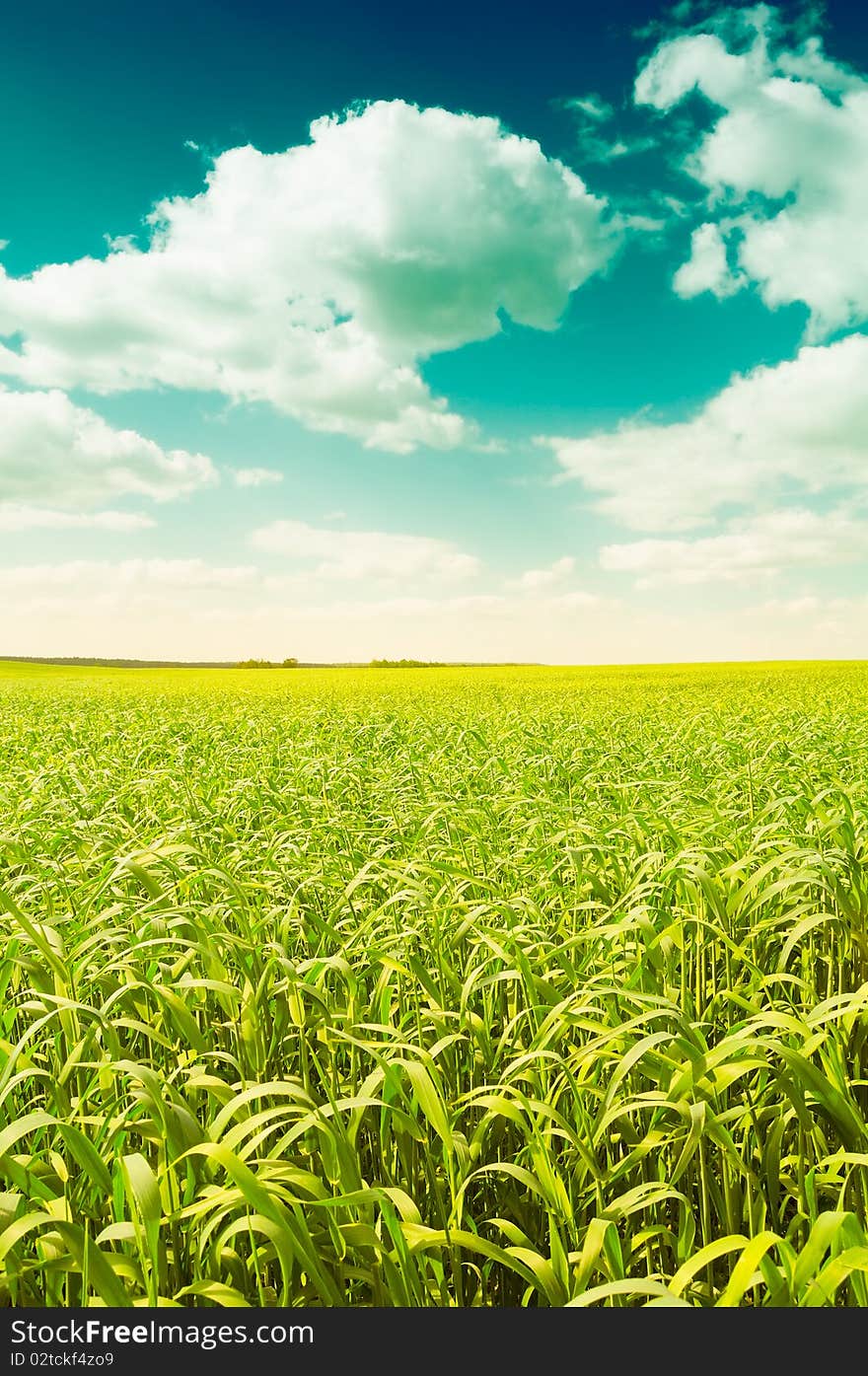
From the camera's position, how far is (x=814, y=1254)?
194 centimetres

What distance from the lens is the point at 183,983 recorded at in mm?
3055

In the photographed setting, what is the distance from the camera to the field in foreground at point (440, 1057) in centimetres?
226

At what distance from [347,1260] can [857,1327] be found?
146 cm

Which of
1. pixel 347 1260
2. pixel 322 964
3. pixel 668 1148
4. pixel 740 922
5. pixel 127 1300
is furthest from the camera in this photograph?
pixel 740 922

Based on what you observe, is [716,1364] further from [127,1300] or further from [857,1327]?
[127,1300]

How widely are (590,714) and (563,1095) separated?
505 inches

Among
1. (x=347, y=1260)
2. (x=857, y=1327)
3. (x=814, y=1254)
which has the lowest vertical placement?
(x=347, y=1260)

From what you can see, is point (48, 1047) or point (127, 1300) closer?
point (127, 1300)

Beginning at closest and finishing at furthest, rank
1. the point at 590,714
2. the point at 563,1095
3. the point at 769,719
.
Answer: the point at 563,1095, the point at 769,719, the point at 590,714

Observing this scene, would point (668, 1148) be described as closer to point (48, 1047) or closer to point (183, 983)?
point (183, 983)

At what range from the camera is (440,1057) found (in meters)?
3.29

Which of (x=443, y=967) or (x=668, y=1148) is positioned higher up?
(x=443, y=967)

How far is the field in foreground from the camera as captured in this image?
7.41 ft

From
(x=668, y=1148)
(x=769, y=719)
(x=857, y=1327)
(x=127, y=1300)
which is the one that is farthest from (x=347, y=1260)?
(x=769, y=719)
